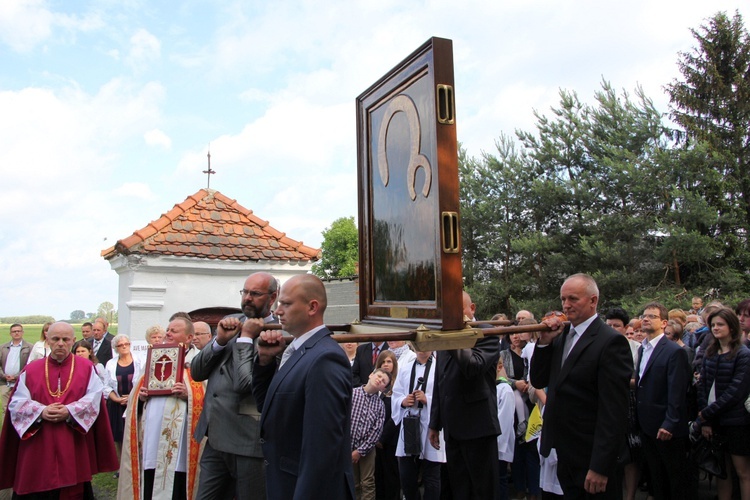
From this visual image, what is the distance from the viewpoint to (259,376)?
384cm

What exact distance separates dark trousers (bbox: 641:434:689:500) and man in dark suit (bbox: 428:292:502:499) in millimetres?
2523

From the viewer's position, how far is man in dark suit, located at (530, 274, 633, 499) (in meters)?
4.01

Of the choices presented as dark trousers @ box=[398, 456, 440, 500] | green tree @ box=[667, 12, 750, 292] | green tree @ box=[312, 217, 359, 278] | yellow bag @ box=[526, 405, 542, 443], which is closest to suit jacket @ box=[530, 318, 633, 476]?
dark trousers @ box=[398, 456, 440, 500]

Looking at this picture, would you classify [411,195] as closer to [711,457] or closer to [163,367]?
[163,367]

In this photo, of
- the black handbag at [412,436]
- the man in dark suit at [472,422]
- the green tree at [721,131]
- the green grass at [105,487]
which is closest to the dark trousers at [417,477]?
the black handbag at [412,436]

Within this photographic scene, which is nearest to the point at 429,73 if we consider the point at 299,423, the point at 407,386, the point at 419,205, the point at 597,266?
the point at 419,205

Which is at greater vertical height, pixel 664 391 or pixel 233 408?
pixel 233 408

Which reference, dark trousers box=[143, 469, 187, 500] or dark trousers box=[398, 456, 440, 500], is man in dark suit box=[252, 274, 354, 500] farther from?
dark trousers box=[143, 469, 187, 500]

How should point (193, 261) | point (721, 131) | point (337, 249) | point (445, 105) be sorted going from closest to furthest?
1. point (445, 105)
2. point (193, 261)
3. point (721, 131)
4. point (337, 249)

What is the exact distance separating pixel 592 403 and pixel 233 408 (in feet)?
8.57

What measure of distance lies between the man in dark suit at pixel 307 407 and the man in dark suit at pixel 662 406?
4513 millimetres

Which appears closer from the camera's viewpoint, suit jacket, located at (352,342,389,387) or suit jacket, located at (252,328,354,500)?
suit jacket, located at (252,328,354,500)

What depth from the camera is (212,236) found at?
10.6 metres

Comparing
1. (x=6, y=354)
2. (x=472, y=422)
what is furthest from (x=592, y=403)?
(x=6, y=354)
